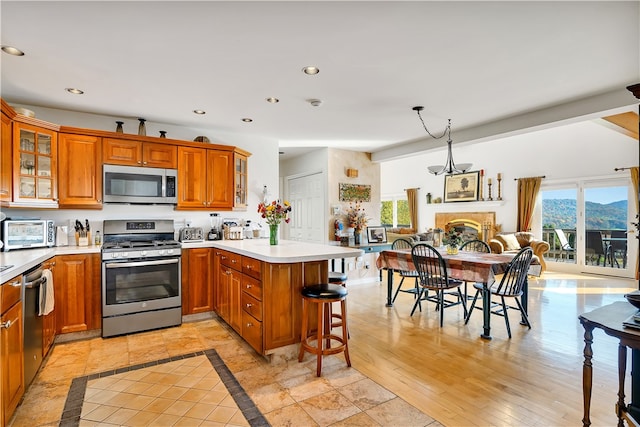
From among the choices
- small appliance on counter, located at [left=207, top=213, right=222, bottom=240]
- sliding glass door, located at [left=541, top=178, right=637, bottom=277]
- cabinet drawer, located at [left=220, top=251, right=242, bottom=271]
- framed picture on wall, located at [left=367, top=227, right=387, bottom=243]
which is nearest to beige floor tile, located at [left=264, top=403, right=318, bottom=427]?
cabinet drawer, located at [left=220, top=251, right=242, bottom=271]

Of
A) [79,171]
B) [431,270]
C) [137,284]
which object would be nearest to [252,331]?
[137,284]

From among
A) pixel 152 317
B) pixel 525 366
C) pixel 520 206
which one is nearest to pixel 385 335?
pixel 525 366

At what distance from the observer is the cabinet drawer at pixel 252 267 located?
2755 millimetres

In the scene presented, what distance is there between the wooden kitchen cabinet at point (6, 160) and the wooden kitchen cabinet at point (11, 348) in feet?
4.38

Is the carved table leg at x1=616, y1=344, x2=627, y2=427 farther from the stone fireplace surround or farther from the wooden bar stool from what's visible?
the stone fireplace surround

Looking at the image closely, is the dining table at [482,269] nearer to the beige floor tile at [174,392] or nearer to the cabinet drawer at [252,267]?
the cabinet drawer at [252,267]

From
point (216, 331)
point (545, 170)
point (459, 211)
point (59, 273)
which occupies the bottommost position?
point (216, 331)

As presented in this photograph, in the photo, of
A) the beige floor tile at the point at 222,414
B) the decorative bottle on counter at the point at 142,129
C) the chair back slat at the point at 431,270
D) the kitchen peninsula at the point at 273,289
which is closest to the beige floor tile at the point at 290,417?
the beige floor tile at the point at 222,414

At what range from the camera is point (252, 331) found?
2.89m

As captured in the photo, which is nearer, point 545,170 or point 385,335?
point 385,335

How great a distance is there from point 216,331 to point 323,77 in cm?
286

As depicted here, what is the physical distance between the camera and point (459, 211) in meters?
8.93

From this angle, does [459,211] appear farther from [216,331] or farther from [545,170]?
[216,331]

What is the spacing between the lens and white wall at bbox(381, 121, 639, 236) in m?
6.46
